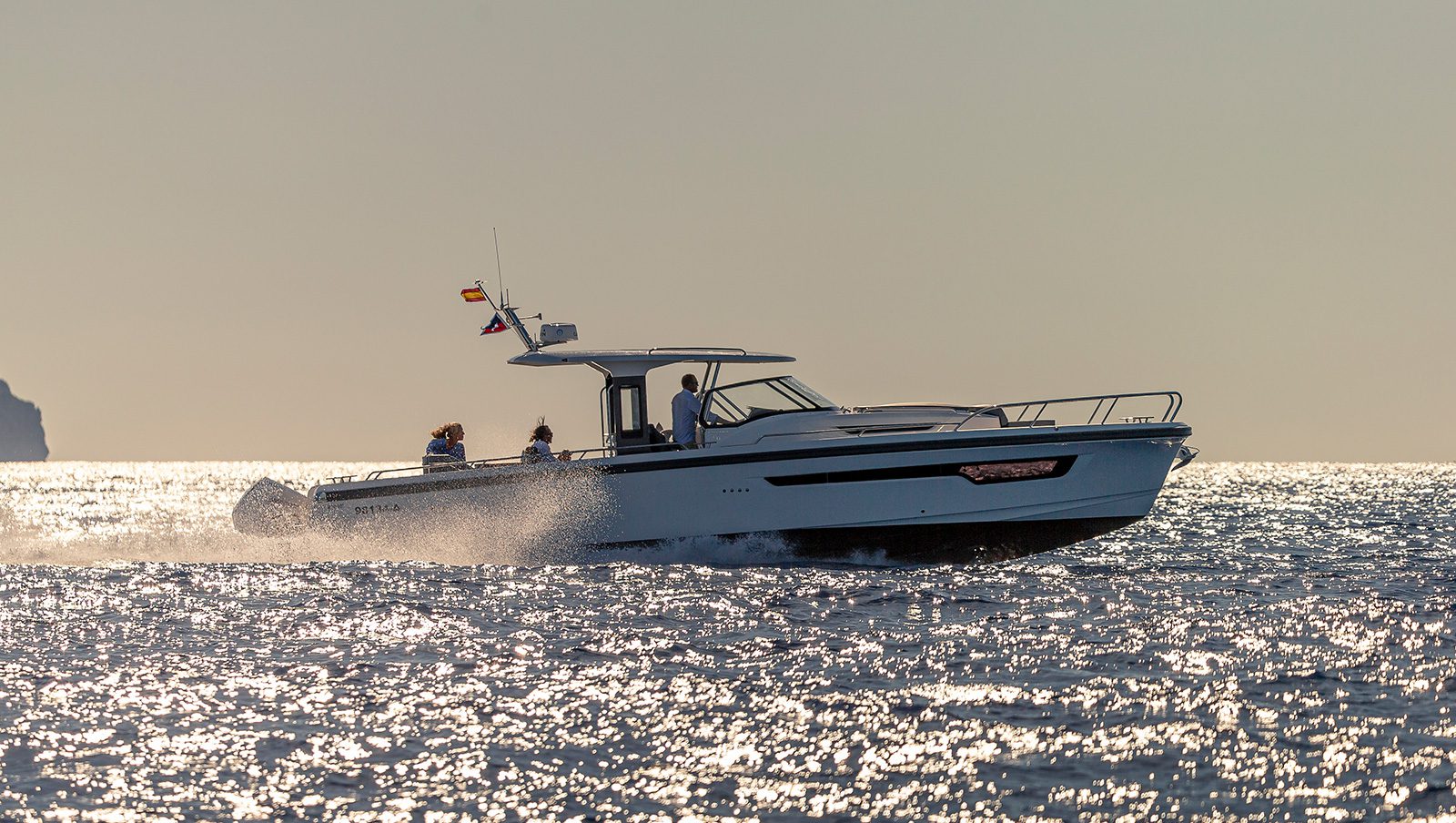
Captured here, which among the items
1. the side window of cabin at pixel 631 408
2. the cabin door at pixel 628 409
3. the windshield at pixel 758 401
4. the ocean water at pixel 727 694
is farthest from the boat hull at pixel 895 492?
the side window of cabin at pixel 631 408

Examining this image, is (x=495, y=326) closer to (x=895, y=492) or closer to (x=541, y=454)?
(x=541, y=454)

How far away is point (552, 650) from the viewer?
463 inches

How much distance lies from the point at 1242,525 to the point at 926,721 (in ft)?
99.9

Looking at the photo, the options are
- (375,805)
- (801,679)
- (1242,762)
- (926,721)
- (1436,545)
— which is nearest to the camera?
(375,805)

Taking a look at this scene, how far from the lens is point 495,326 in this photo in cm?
2002

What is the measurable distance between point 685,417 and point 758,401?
3.36 feet

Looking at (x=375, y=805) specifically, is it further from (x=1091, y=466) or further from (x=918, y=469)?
(x=1091, y=466)

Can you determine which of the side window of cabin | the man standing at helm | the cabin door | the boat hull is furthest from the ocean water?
the side window of cabin

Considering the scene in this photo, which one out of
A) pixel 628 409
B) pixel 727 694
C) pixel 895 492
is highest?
pixel 628 409

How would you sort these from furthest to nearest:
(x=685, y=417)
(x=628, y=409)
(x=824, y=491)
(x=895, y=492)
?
(x=628, y=409), (x=685, y=417), (x=824, y=491), (x=895, y=492)

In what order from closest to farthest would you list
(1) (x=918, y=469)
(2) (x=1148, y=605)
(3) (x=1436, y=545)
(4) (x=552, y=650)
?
1. (4) (x=552, y=650)
2. (2) (x=1148, y=605)
3. (1) (x=918, y=469)
4. (3) (x=1436, y=545)

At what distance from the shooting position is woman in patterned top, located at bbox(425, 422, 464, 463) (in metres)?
19.8

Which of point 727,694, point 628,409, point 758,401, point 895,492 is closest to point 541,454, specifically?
point 628,409

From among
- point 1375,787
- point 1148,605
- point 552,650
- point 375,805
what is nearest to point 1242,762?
point 1375,787
